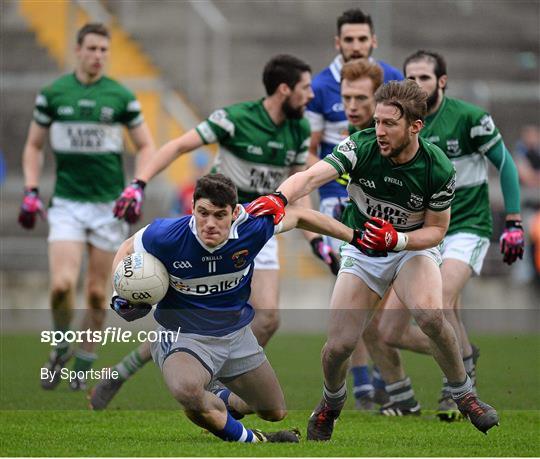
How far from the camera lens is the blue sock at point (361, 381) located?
9.09m

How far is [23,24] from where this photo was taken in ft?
67.3

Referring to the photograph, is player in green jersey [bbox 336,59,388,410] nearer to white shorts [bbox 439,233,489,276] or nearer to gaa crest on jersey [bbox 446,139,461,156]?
gaa crest on jersey [bbox 446,139,461,156]

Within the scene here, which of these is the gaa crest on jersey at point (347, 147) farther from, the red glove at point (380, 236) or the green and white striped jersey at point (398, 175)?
the red glove at point (380, 236)

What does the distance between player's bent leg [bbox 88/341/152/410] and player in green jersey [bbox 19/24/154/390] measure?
4.69 feet

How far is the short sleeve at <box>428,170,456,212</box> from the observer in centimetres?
706

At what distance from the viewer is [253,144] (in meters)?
8.98

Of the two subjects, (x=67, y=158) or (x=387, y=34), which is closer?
(x=67, y=158)

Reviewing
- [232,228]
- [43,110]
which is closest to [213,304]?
[232,228]

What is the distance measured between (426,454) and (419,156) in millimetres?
1647

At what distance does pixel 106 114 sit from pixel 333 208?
203 centimetres

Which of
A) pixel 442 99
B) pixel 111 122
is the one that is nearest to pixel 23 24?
pixel 111 122

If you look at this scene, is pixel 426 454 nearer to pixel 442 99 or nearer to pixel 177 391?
pixel 177 391

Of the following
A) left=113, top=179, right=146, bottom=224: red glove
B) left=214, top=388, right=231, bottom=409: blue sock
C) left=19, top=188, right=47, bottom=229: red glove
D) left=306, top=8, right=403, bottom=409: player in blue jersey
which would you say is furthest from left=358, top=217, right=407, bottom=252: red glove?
left=19, top=188, right=47, bottom=229: red glove

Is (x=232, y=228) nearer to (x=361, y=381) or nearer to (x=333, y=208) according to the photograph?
(x=361, y=381)
